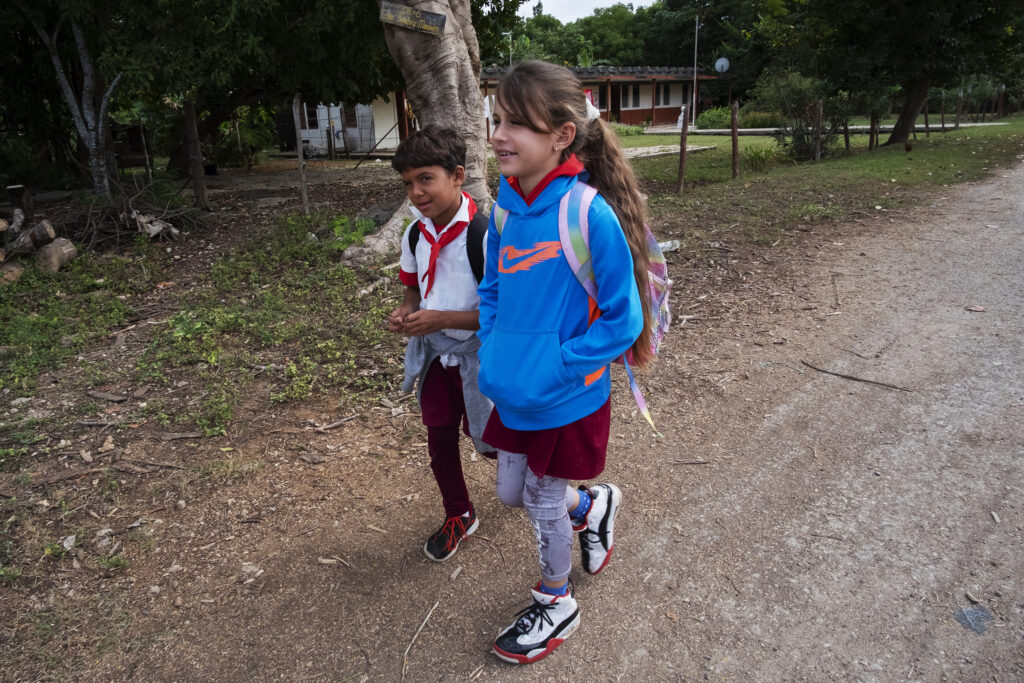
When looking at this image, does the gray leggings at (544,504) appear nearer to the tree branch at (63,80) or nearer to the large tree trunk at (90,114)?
the large tree trunk at (90,114)

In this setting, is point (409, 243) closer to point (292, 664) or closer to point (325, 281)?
point (292, 664)

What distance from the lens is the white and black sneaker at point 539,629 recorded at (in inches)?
88.7

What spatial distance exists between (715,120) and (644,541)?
33.6 meters

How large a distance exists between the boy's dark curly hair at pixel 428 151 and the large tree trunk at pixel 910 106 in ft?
54.0

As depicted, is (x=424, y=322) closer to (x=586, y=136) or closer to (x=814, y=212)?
(x=586, y=136)

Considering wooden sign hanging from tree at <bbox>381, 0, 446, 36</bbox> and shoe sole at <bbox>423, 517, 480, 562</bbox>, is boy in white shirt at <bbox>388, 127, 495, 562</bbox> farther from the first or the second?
wooden sign hanging from tree at <bbox>381, 0, 446, 36</bbox>

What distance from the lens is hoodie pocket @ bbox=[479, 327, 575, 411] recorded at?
1.92 meters

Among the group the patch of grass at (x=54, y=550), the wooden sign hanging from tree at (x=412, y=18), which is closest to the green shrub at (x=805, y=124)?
the wooden sign hanging from tree at (x=412, y=18)

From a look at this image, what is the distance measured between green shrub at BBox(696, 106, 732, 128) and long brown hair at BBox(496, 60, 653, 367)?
3323 cm

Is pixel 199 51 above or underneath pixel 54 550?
above

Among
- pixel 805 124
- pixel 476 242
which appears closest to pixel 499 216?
pixel 476 242

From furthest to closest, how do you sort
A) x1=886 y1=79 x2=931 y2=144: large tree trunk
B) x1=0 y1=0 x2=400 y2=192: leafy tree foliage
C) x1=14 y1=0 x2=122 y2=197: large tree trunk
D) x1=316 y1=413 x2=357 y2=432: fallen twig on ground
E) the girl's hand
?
x1=886 y1=79 x2=931 y2=144: large tree trunk → x1=14 y1=0 x2=122 y2=197: large tree trunk → x1=0 y1=0 x2=400 y2=192: leafy tree foliage → x1=316 y1=413 x2=357 y2=432: fallen twig on ground → the girl's hand

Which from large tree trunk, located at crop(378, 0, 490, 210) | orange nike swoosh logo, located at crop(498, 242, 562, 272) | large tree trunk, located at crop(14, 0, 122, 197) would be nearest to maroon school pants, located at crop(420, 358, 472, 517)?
orange nike swoosh logo, located at crop(498, 242, 562, 272)

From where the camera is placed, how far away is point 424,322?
2.32 metres
